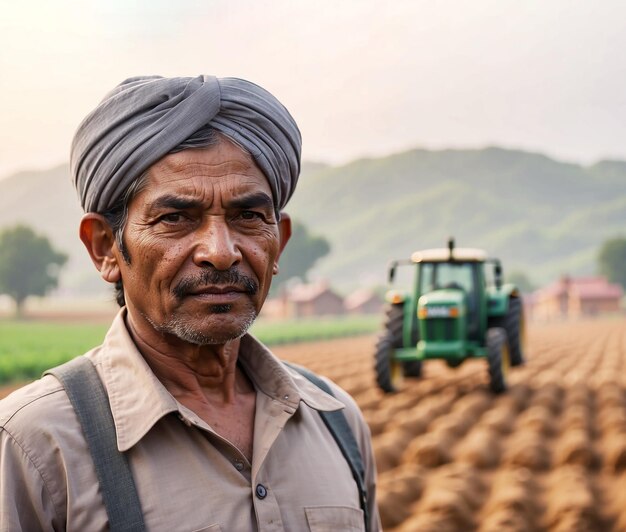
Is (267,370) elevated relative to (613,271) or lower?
elevated

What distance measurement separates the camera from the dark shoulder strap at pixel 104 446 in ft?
4.38

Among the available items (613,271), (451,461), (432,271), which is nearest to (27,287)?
(432,271)

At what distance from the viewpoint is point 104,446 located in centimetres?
138

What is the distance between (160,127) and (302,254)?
84.1 metres

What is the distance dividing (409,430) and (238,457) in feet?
21.5

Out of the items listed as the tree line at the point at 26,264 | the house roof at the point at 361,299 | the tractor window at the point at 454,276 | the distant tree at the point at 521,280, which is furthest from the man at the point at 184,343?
the distant tree at the point at 521,280

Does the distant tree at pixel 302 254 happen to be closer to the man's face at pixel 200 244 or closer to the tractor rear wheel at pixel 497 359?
Result: the tractor rear wheel at pixel 497 359

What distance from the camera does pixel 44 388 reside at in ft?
4.71

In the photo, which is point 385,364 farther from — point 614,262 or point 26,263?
point 614,262

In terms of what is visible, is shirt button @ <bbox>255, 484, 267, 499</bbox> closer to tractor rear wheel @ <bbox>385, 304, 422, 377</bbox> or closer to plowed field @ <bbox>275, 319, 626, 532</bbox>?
plowed field @ <bbox>275, 319, 626, 532</bbox>

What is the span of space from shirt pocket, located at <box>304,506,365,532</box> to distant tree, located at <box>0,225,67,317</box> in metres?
54.4

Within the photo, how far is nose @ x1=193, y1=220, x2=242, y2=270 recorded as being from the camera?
1512 millimetres

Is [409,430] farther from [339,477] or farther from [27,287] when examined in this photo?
[27,287]

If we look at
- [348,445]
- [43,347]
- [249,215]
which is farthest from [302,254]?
[249,215]
